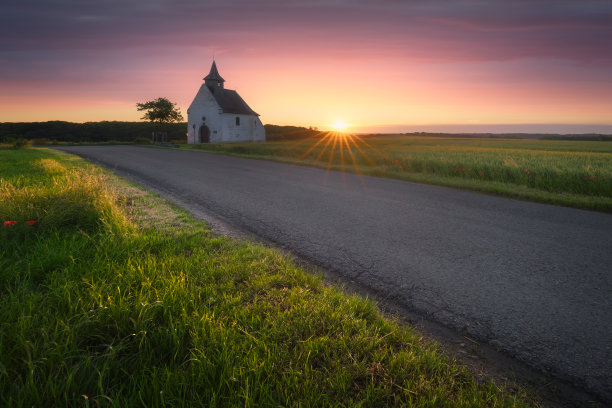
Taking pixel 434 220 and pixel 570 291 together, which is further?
pixel 434 220

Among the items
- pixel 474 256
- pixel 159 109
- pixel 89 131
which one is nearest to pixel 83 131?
pixel 89 131

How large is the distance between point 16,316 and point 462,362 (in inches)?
122

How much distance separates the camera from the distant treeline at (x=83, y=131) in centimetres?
7225

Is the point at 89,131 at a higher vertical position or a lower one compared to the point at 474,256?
higher

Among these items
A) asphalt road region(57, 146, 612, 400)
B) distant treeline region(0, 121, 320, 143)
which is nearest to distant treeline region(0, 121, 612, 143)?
distant treeline region(0, 121, 320, 143)

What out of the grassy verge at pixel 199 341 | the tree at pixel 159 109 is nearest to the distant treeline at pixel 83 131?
the tree at pixel 159 109

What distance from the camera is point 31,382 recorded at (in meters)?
1.60

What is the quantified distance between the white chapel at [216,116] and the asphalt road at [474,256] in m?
40.6

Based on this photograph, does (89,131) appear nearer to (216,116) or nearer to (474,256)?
(216,116)

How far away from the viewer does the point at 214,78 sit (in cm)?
4800

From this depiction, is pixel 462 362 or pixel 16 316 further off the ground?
pixel 16 316

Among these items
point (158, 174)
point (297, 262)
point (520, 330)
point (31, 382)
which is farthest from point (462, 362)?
point (158, 174)

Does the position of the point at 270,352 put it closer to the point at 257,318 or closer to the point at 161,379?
the point at 257,318

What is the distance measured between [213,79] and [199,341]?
5165 centimetres
